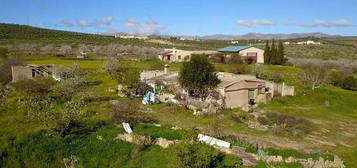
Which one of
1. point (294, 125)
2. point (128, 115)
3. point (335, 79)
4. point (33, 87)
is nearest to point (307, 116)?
point (294, 125)

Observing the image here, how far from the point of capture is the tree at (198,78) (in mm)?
32219

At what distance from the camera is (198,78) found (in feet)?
106

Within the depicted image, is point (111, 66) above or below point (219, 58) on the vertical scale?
below

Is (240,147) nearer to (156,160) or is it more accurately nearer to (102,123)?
(156,160)

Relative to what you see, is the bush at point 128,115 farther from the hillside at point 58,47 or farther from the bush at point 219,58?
the hillside at point 58,47

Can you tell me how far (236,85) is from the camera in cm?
3275

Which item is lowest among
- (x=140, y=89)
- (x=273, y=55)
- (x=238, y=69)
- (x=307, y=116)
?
(x=307, y=116)

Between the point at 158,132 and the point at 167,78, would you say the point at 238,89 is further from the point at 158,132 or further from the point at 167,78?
the point at 158,132

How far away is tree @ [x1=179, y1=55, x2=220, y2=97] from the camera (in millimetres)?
32219

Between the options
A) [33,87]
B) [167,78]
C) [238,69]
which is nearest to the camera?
[33,87]

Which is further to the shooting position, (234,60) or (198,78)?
(234,60)

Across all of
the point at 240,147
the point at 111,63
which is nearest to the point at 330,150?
the point at 240,147

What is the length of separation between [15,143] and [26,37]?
90.3 metres

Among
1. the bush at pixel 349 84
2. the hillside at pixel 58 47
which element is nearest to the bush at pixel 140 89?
the bush at pixel 349 84
